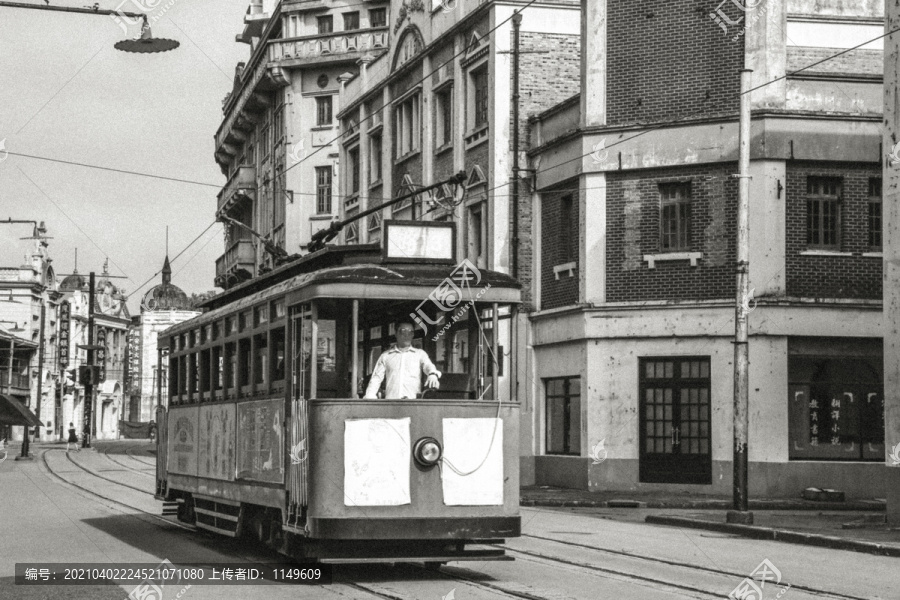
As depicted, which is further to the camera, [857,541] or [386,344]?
[857,541]

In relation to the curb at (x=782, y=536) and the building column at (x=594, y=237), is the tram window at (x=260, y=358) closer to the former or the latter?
the curb at (x=782, y=536)

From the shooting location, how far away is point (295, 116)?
58.4 meters

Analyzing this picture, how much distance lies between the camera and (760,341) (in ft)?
90.1

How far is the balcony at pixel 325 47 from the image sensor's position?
56.8m

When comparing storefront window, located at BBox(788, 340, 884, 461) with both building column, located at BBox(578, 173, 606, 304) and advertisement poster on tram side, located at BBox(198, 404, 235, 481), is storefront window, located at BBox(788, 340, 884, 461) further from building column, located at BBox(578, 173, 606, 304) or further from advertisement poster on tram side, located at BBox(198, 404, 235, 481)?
advertisement poster on tram side, located at BBox(198, 404, 235, 481)

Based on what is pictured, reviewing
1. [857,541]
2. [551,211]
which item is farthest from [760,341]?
[857,541]

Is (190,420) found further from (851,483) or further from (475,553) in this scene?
(851,483)

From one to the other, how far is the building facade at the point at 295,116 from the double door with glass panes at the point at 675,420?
27361 mm

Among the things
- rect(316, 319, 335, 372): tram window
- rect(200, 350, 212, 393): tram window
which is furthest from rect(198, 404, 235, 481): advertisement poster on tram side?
rect(316, 319, 335, 372): tram window

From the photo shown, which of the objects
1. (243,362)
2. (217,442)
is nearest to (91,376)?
(217,442)

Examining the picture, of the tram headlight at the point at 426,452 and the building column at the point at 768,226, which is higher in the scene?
the building column at the point at 768,226

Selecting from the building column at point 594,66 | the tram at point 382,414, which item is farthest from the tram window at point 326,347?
the building column at point 594,66

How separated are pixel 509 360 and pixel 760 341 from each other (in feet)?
49.2

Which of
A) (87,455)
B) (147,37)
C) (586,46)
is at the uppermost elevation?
(586,46)
